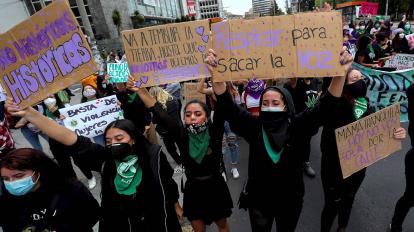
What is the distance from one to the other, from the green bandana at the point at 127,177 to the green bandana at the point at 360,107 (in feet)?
6.20

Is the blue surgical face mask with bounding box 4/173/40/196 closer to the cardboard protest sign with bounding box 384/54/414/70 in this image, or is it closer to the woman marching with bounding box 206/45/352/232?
the woman marching with bounding box 206/45/352/232

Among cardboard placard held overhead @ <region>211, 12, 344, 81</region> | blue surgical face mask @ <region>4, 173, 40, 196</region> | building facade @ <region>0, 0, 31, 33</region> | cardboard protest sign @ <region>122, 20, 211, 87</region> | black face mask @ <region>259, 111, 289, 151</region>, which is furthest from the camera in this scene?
building facade @ <region>0, 0, 31, 33</region>

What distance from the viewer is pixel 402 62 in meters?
5.53

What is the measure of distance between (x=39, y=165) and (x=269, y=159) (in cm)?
162

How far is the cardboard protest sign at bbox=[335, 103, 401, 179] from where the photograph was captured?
2311 millimetres

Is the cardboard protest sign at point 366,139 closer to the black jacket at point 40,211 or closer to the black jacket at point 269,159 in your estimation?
the black jacket at point 269,159

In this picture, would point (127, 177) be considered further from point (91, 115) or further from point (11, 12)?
point (11, 12)

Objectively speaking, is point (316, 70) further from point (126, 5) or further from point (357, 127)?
point (126, 5)

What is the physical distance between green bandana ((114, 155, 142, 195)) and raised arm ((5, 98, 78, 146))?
0.39m

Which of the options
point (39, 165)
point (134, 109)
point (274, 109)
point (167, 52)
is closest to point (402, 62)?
point (274, 109)

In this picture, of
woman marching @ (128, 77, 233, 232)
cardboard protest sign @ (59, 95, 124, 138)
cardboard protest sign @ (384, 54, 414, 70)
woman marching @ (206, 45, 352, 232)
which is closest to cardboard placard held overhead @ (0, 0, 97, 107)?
woman marching @ (128, 77, 233, 232)

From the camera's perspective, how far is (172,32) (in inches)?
90.5

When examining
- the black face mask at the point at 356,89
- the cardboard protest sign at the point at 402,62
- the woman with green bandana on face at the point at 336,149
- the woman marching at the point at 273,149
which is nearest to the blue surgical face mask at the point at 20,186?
the woman marching at the point at 273,149

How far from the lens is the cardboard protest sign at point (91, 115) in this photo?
3996 millimetres
